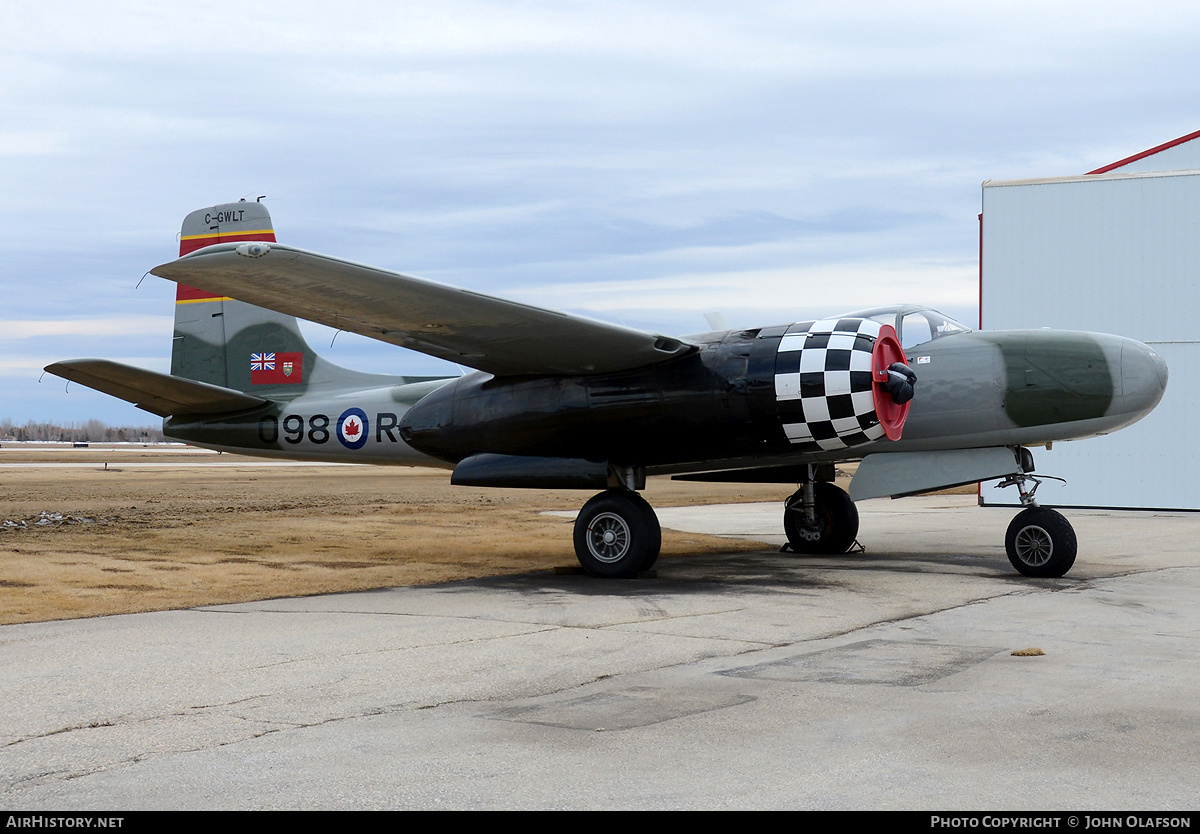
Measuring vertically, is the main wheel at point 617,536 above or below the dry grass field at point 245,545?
above

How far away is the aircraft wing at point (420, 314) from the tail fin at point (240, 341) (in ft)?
13.0

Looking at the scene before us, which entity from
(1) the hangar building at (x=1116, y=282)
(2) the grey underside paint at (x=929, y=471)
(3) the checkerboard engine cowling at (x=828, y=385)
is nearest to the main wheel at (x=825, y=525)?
(2) the grey underside paint at (x=929, y=471)

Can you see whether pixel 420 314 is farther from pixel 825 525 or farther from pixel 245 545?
pixel 825 525

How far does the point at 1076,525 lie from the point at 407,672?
620 inches

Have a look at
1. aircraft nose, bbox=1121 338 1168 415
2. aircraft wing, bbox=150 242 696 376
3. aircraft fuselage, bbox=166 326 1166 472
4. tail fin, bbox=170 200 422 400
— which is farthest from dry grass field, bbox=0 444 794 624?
aircraft nose, bbox=1121 338 1168 415

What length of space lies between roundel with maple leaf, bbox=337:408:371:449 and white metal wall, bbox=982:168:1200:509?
15.7 meters

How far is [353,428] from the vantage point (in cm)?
1445

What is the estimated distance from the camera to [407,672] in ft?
20.8

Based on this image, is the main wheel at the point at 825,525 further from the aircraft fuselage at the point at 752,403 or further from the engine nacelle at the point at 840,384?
the engine nacelle at the point at 840,384

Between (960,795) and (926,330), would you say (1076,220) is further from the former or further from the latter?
(960,795)

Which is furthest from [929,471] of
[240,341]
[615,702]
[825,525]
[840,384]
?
[240,341]

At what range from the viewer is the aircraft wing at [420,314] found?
9.19 metres

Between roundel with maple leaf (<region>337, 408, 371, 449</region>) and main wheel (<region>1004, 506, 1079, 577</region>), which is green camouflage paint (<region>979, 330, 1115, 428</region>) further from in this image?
roundel with maple leaf (<region>337, 408, 371, 449</region>)
